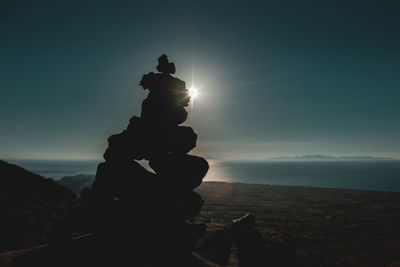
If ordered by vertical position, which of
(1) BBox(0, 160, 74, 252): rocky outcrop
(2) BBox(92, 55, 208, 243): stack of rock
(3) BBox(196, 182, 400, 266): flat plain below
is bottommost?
(3) BBox(196, 182, 400, 266): flat plain below

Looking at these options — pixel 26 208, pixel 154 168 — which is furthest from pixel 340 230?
pixel 26 208

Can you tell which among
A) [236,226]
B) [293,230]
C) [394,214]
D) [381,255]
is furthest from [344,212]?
[236,226]

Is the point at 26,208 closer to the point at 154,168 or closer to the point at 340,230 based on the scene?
the point at 154,168

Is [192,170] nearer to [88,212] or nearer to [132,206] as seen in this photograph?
[132,206]

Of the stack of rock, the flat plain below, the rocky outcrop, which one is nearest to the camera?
the stack of rock

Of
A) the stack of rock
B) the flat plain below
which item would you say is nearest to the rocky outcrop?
the stack of rock

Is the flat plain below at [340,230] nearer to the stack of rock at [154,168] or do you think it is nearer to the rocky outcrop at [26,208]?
the stack of rock at [154,168]

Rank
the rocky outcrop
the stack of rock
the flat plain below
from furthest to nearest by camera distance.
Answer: the flat plain below
the rocky outcrop
the stack of rock

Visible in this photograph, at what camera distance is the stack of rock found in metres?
18.5

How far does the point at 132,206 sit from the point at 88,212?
396cm

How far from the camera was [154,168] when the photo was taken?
20.0 metres

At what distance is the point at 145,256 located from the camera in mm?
16344

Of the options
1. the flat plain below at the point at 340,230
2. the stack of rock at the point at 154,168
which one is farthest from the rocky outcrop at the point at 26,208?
the flat plain below at the point at 340,230

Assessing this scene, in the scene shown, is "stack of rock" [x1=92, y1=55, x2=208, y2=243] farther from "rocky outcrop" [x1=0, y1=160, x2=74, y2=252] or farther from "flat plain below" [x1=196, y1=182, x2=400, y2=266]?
"flat plain below" [x1=196, y1=182, x2=400, y2=266]
